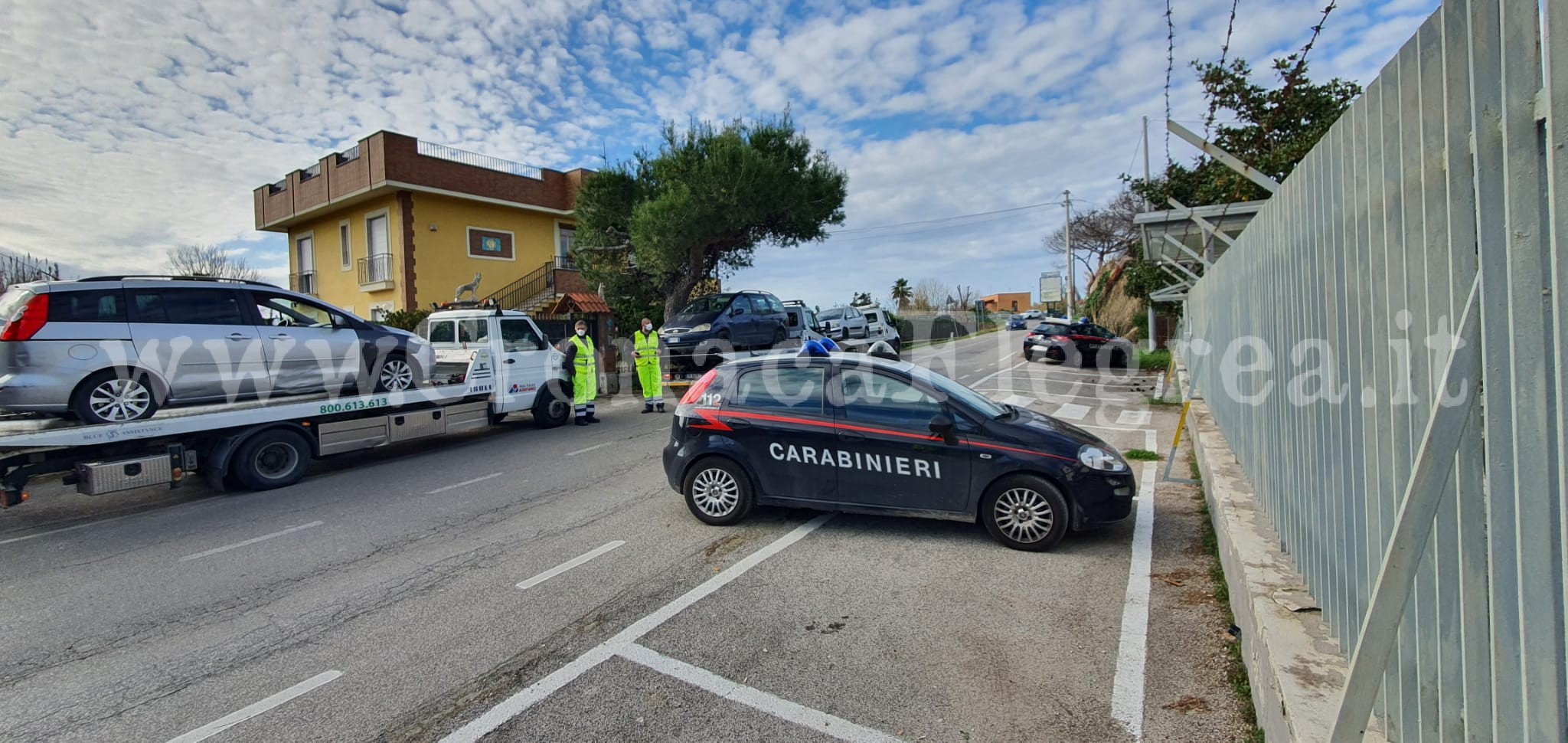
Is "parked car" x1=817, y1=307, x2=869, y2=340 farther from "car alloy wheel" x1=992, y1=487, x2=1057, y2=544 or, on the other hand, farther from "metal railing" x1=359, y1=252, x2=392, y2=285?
"car alloy wheel" x1=992, y1=487, x2=1057, y2=544

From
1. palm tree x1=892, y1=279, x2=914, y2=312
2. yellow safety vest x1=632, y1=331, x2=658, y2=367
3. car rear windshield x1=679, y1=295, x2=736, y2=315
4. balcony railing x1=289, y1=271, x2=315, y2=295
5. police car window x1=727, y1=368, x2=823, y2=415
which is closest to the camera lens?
police car window x1=727, y1=368, x2=823, y2=415

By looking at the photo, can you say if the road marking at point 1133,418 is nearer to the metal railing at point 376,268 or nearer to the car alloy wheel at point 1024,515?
the car alloy wheel at point 1024,515

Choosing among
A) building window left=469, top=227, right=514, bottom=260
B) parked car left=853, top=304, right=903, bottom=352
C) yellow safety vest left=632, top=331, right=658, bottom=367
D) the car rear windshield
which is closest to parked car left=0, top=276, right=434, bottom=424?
yellow safety vest left=632, top=331, right=658, bottom=367

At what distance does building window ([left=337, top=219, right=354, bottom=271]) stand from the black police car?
25461mm

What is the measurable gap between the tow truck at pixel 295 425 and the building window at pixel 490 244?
15168 mm

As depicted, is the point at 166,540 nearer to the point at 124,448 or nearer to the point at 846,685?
the point at 124,448

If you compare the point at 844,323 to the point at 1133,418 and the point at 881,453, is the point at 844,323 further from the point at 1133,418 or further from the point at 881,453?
the point at 881,453

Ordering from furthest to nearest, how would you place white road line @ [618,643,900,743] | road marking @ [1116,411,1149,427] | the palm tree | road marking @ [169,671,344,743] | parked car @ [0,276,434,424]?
the palm tree → road marking @ [1116,411,1149,427] → parked car @ [0,276,434,424] → road marking @ [169,671,344,743] → white road line @ [618,643,900,743]

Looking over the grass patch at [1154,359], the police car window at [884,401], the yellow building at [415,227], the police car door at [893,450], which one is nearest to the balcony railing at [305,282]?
the yellow building at [415,227]

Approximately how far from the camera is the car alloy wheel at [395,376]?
33.3ft

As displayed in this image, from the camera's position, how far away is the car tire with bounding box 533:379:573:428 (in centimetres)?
1270

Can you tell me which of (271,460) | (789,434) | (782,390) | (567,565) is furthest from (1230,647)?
(271,460)

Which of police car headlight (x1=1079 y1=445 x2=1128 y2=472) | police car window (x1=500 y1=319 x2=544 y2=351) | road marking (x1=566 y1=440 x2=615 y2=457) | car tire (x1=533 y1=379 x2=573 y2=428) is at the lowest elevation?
road marking (x1=566 y1=440 x2=615 y2=457)

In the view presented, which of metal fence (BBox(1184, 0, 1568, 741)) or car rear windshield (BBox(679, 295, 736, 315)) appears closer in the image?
metal fence (BBox(1184, 0, 1568, 741))
